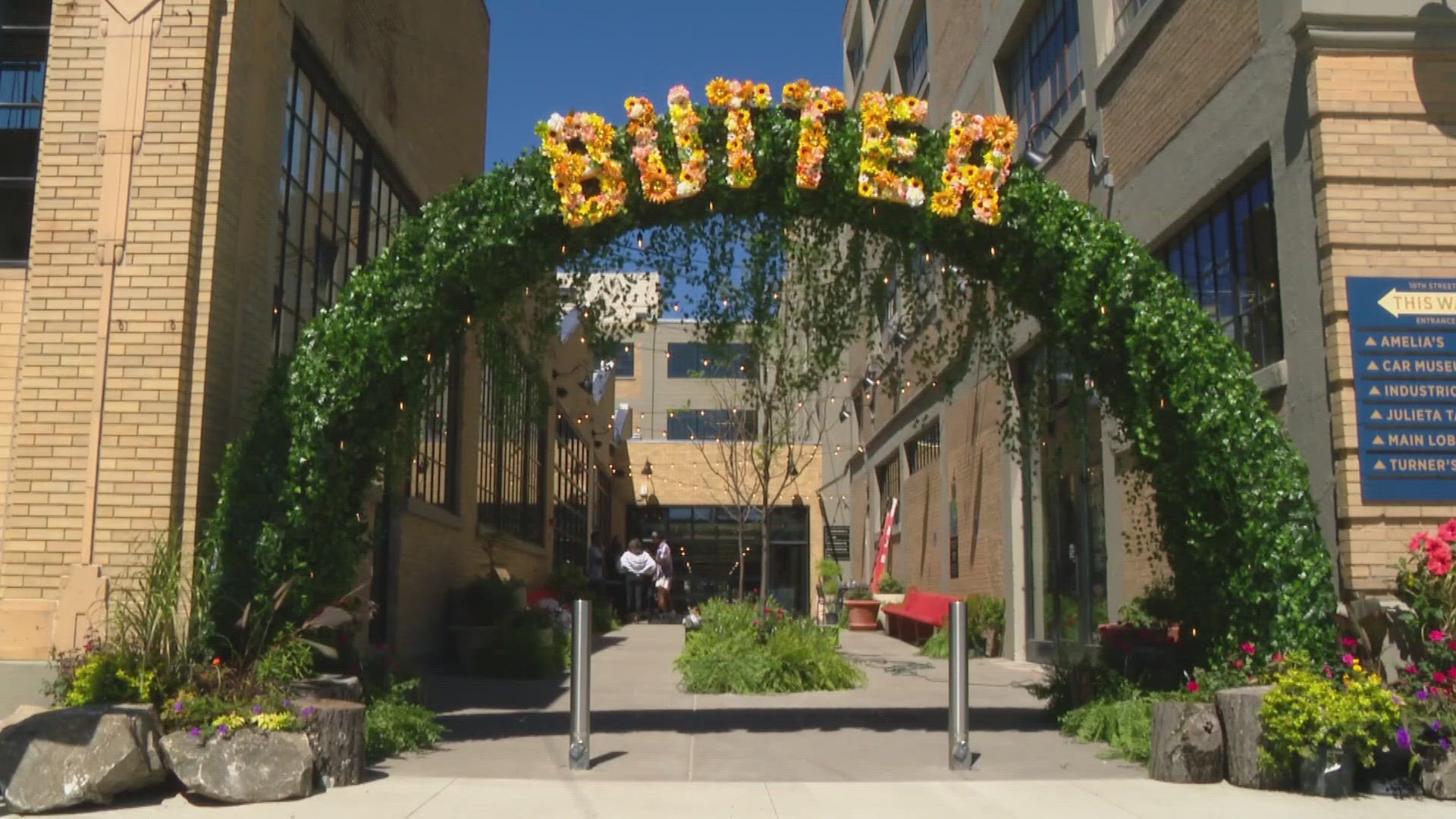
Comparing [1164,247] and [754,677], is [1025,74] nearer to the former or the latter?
[1164,247]

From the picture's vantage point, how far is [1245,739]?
8.12m

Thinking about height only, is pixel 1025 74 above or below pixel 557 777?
above

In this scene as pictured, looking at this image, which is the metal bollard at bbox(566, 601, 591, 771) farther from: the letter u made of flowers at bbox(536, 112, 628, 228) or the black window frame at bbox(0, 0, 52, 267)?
the black window frame at bbox(0, 0, 52, 267)

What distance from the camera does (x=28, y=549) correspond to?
899 centimetres

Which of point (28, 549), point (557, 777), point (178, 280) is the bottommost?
point (557, 777)

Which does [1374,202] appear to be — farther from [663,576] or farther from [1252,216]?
[663,576]

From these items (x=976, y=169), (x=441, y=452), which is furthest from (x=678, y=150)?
(x=441, y=452)

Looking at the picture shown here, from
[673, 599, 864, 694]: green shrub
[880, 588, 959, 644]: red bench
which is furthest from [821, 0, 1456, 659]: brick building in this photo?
Result: [673, 599, 864, 694]: green shrub

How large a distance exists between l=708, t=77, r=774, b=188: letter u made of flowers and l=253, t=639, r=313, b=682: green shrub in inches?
184

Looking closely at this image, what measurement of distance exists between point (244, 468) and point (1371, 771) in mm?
7745

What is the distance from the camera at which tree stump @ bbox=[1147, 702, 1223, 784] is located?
27.0 feet

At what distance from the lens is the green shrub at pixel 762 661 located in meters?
13.3

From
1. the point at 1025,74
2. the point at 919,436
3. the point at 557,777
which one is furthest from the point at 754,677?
the point at 919,436

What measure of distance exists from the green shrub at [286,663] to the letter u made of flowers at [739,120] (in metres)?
4.67
